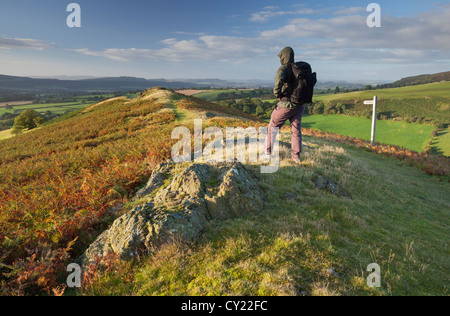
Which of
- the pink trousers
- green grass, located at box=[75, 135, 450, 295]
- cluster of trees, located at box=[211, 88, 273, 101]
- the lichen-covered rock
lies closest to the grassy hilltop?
green grass, located at box=[75, 135, 450, 295]

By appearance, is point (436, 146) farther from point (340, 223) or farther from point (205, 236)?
point (205, 236)

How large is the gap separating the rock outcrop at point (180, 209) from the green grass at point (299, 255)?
0.24 m

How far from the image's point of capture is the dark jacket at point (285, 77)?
20.3 feet

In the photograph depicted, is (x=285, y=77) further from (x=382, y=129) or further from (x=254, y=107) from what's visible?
(x=254, y=107)

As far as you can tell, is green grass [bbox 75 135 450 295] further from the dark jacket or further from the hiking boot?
the dark jacket

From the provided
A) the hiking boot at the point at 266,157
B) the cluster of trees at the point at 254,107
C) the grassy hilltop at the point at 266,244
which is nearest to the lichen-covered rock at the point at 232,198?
the grassy hilltop at the point at 266,244

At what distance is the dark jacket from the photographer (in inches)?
244

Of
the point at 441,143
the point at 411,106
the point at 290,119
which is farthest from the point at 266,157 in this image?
the point at 411,106

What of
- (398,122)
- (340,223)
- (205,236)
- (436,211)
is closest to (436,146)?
(398,122)

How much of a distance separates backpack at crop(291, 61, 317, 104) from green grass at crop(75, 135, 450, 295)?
8.61ft

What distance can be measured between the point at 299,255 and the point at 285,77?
481 cm

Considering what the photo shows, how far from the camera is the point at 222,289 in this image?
287cm

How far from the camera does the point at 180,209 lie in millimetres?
4238
